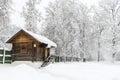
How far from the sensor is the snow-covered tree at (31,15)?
47.5 metres

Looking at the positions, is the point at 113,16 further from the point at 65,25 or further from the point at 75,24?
the point at 65,25

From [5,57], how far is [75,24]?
2666 centimetres

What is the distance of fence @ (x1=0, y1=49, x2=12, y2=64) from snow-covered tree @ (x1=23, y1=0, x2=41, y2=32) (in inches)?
755

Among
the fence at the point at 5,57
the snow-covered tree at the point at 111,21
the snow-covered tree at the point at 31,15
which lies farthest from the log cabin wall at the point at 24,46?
the snow-covered tree at the point at 111,21

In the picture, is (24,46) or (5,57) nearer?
(5,57)

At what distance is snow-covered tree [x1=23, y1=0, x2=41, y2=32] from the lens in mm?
47531

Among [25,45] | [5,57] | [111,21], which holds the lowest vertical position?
[5,57]

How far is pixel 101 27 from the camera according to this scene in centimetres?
5491

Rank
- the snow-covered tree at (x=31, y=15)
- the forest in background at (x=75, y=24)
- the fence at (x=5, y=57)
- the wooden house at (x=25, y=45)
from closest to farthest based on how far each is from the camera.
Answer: the fence at (x=5, y=57), the wooden house at (x=25, y=45), the forest in background at (x=75, y=24), the snow-covered tree at (x=31, y=15)

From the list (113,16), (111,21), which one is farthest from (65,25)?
(113,16)

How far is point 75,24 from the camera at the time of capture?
51219mm

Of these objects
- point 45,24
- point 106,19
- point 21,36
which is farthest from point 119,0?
point 21,36

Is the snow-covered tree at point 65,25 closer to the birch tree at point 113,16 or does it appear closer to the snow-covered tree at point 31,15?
the snow-covered tree at point 31,15

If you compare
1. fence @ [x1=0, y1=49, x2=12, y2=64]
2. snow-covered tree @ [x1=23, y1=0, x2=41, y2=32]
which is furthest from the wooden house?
snow-covered tree @ [x1=23, y1=0, x2=41, y2=32]
